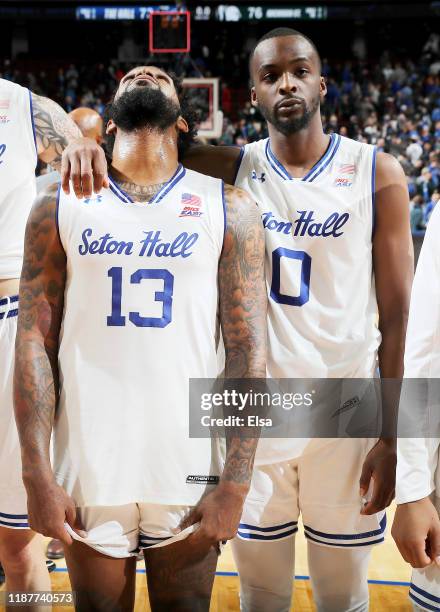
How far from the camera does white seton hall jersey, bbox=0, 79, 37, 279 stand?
2.28 metres

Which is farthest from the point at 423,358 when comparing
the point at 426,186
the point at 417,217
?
the point at 426,186

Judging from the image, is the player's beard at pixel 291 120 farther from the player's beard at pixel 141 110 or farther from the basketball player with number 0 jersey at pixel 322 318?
the player's beard at pixel 141 110

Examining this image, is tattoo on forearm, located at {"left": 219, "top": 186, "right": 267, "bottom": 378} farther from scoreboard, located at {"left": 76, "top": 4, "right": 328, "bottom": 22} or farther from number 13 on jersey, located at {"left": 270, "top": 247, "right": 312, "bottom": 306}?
scoreboard, located at {"left": 76, "top": 4, "right": 328, "bottom": 22}

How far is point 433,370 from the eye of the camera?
59.7 inches

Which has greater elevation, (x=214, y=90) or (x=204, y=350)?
(x=214, y=90)

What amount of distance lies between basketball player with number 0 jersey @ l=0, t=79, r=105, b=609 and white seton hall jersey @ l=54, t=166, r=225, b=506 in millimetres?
509

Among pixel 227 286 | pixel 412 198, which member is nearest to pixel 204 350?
pixel 227 286

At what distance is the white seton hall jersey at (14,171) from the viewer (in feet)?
7.48

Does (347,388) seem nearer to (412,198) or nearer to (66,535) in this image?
(66,535)

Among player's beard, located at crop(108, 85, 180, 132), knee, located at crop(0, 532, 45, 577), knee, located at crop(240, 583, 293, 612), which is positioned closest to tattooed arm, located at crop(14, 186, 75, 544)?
player's beard, located at crop(108, 85, 180, 132)

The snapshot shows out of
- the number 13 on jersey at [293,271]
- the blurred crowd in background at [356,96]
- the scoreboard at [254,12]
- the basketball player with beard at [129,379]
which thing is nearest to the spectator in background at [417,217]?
the blurred crowd in background at [356,96]

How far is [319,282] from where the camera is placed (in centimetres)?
204

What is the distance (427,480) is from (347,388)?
550 mm

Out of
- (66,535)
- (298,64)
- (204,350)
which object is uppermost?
(298,64)
